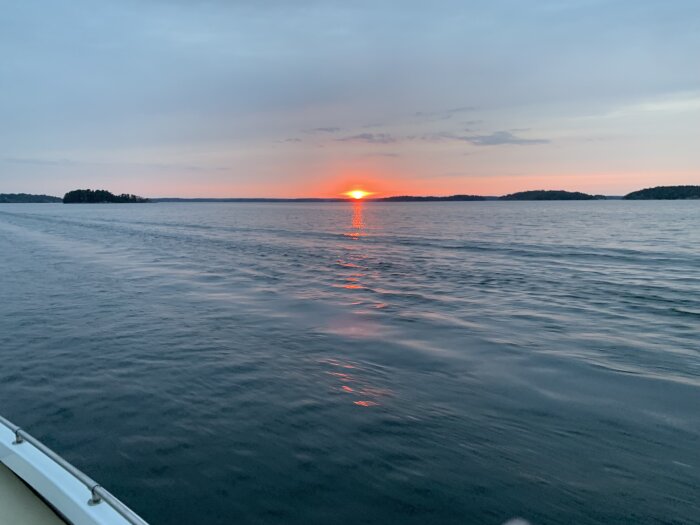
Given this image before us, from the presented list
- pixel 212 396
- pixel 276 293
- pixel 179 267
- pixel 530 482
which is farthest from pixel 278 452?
pixel 179 267

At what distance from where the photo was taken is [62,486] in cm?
330

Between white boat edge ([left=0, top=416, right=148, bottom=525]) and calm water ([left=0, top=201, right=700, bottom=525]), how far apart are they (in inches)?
71.1

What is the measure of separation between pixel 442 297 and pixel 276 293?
631 centimetres

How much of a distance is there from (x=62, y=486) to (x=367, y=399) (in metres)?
5.23

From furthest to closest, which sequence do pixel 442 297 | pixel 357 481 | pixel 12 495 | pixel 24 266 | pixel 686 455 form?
pixel 24 266 → pixel 442 297 → pixel 686 455 → pixel 357 481 → pixel 12 495

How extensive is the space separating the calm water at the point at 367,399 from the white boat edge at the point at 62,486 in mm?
1805

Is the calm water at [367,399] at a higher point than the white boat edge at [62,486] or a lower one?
lower

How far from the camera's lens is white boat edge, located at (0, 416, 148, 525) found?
304cm

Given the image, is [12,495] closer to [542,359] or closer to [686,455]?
[686,455]

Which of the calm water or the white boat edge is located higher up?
the white boat edge

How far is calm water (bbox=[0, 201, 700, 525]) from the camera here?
539 centimetres

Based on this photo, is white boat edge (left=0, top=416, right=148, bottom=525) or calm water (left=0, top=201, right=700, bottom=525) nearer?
white boat edge (left=0, top=416, right=148, bottom=525)

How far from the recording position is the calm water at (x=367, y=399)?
5391mm

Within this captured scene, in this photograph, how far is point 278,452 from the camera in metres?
6.26
